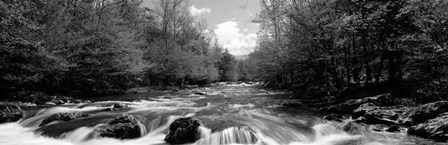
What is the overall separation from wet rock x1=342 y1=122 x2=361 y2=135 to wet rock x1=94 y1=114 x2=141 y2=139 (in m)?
6.59

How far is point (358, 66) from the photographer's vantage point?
14.6 metres

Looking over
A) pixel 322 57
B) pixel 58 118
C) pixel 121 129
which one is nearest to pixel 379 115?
pixel 322 57

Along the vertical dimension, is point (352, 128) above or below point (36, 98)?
below

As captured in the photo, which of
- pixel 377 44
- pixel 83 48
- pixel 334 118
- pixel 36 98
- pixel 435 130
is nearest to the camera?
pixel 435 130

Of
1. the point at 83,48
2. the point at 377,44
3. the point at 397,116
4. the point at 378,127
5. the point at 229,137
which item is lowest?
the point at 378,127

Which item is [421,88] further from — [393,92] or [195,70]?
[195,70]

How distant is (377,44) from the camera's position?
12.8m

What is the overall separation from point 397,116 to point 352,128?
1.99 meters

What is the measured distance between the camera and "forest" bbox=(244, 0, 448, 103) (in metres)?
9.27

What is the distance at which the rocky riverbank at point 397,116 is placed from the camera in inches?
270

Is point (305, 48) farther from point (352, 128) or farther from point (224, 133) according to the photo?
point (224, 133)

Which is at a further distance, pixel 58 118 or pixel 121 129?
pixel 58 118

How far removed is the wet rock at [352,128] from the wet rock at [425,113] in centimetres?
155

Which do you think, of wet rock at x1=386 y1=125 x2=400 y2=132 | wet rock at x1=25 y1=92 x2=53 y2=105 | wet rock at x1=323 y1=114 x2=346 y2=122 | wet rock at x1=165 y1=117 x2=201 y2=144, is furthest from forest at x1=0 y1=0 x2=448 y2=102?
wet rock at x1=165 y1=117 x2=201 y2=144
